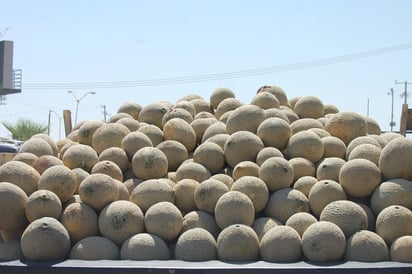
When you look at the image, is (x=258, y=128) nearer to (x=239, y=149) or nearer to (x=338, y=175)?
(x=239, y=149)

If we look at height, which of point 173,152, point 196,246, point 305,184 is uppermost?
point 173,152

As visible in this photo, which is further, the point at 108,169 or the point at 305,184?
the point at 108,169

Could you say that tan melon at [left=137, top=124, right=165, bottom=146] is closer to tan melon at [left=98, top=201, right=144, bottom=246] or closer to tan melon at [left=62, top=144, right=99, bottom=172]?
tan melon at [left=62, top=144, right=99, bottom=172]

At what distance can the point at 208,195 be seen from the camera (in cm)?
509

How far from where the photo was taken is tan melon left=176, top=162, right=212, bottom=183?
5.58 metres

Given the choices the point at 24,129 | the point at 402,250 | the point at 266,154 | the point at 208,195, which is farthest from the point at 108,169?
the point at 24,129

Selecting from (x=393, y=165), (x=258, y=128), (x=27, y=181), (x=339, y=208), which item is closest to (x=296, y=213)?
(x=339, y=208)

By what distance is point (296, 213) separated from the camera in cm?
497

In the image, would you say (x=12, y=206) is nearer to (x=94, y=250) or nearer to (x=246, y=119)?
(x=94, y=250)

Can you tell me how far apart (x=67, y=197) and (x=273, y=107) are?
2.98 m

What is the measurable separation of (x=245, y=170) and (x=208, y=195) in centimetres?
54

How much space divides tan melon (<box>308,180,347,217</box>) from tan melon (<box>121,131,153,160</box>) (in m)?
1.93

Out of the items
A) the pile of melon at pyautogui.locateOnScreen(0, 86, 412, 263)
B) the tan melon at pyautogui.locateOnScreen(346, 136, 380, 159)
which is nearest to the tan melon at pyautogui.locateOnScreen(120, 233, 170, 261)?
the pile of melon at pyautogui.locateOnScreen(0, 86, 412, 263)

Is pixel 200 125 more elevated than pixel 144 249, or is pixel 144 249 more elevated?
pixel 200 125
